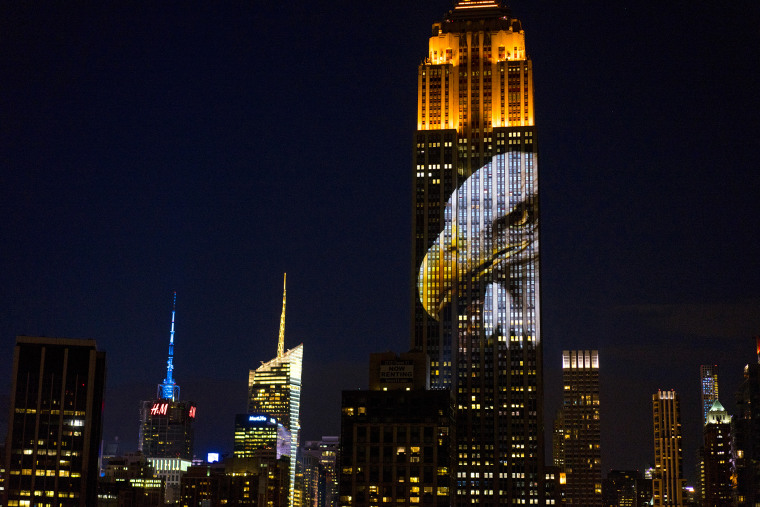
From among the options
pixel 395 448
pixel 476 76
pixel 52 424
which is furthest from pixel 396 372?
pixel 476 76

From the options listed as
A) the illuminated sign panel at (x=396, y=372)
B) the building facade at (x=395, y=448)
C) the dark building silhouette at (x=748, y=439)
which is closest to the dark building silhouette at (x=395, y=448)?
the building facade at (x=395, y=448)

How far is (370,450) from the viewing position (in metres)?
134

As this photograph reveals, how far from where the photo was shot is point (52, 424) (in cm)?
14450

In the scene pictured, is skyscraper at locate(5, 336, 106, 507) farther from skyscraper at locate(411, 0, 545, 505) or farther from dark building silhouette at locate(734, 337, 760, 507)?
dark building silhouette at locate(734, 337, 760, 507)

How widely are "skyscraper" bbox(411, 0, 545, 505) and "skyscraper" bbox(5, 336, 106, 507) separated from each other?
50121 mm

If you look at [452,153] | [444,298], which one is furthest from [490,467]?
[452,153]

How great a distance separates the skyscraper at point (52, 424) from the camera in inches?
5595

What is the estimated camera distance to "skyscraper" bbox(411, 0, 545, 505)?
6289 inches

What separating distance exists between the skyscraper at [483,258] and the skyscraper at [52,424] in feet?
164

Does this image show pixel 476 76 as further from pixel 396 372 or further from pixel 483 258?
pixel 396 372

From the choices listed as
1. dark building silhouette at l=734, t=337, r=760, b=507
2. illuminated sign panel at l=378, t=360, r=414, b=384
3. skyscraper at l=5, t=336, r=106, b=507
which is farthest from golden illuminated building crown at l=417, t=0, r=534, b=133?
skyscraper at l=5, t=336, r=106, b=507

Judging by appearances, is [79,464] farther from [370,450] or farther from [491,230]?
[491,230]

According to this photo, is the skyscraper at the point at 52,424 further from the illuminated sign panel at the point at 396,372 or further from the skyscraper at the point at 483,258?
the skyscraper at the point at 483,258

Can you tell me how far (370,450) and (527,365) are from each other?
38.2 m
